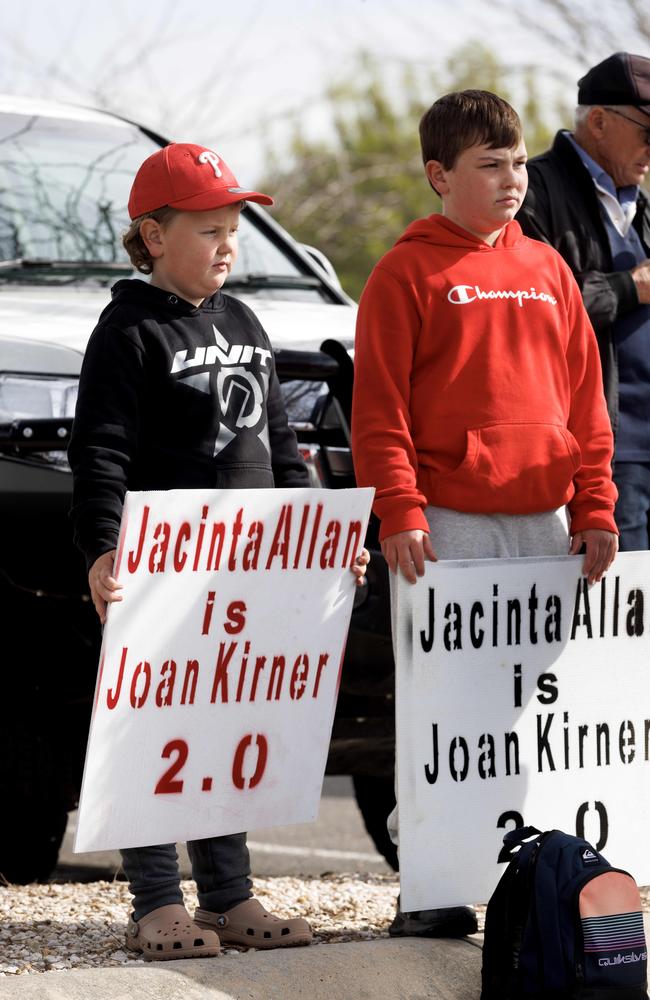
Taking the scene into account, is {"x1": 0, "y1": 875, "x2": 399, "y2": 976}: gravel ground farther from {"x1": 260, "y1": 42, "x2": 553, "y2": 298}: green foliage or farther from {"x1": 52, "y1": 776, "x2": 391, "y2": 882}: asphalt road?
{"x1": 260, "y1": 42, "x2": 553, "y2": 298}: green foliage

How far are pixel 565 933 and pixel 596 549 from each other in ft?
3.13

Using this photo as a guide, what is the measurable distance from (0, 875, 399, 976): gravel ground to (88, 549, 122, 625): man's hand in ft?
2.73

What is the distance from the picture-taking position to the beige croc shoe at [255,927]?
3.60 metres

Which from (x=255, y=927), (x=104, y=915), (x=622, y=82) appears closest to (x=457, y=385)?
(x=622, y=82)

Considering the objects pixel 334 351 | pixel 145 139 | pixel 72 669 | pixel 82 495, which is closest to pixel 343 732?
pixel 72 669

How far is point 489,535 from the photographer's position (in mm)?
3736

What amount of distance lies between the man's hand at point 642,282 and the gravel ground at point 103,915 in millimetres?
1783

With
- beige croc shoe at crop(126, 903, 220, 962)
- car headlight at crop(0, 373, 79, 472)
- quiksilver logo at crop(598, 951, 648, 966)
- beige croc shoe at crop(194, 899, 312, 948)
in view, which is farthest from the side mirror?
quiksilver logo at crop(598, 951, 648, 966)

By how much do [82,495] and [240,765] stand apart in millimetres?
706

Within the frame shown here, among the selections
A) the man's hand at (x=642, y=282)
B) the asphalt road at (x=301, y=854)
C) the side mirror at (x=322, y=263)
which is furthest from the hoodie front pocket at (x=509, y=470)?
the asphalt road at (x=301, y=854)

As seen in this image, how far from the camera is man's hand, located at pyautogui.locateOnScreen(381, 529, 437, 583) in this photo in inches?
139

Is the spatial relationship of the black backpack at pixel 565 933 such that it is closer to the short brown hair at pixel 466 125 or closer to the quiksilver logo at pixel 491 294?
the quiksilver logo at pixel 491 294

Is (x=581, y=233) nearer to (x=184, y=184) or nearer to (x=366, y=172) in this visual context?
(x=184, y=184)

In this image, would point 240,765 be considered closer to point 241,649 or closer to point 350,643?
point 241,649
